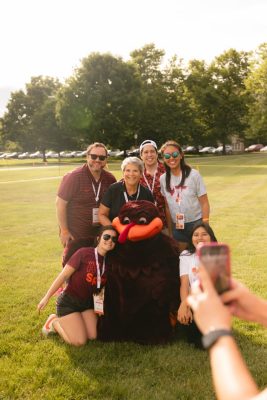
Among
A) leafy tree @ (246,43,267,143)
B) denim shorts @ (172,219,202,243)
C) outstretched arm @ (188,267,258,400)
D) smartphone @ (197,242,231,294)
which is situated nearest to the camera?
outstretched arm @ (188,267,258,400)

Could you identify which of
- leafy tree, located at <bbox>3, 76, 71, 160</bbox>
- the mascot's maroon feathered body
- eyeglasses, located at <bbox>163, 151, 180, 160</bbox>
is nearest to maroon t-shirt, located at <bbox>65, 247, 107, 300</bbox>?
the mascot's maroon feathered body

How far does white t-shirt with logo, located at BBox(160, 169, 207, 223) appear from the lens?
5.95 m

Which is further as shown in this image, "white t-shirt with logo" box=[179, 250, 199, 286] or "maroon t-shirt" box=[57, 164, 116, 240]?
"maroon t-shirt" box=[57, 164, 116, 240]

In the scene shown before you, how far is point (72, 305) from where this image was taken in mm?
5094

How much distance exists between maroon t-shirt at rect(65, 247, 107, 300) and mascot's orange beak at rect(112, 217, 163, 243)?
0.53 metres

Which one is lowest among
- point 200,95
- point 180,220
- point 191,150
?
point 191,150

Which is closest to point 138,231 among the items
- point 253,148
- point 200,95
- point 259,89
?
point 259,89

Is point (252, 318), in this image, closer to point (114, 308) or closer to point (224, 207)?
point (114, 308)

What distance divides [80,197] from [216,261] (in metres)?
4.52

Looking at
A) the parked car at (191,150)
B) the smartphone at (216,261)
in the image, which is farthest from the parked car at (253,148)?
the smartphone at (216,261)

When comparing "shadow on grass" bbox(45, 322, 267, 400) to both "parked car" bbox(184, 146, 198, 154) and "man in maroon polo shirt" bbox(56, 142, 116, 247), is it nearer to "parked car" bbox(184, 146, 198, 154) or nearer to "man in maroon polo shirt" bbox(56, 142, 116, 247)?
"man in maroon polo shirt" bbox(56, 142, 116, 247)

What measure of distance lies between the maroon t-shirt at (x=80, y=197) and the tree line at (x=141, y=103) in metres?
45.4

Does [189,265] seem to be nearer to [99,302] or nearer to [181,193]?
[99,302]

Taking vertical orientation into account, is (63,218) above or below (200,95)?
below
